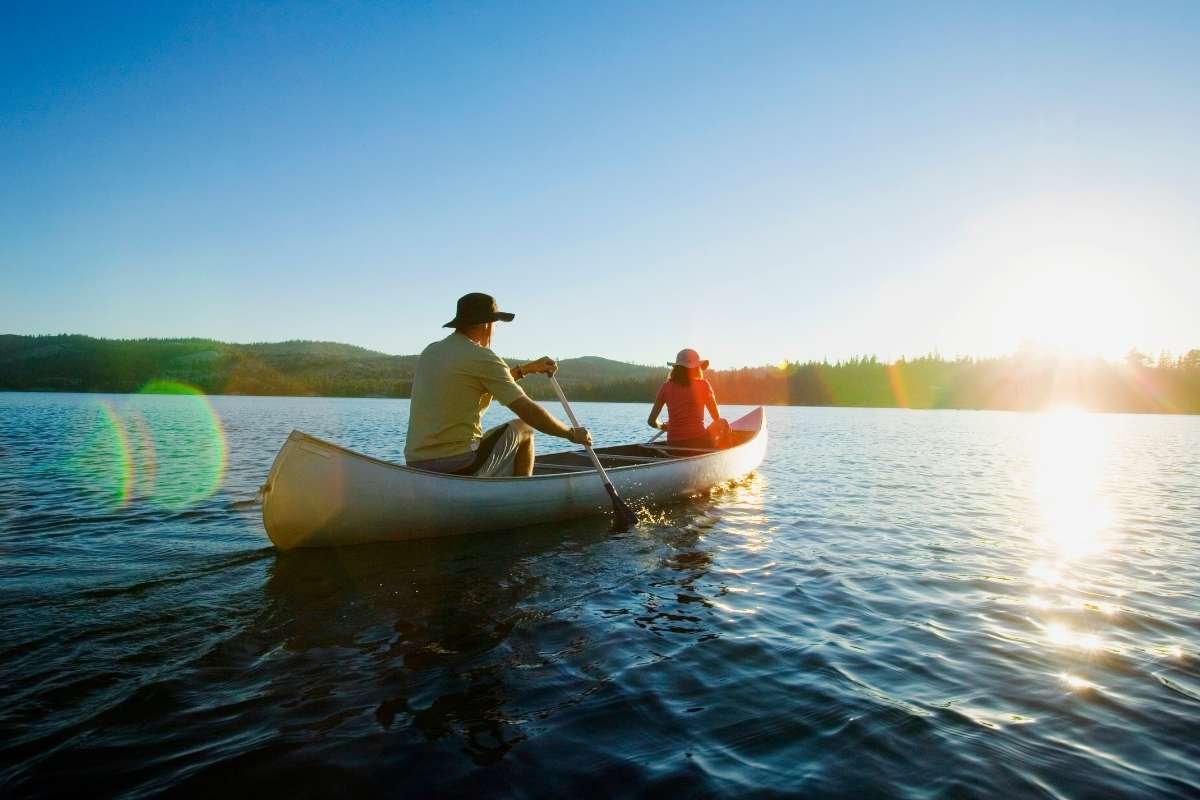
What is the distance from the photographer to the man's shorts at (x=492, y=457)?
24.2ft

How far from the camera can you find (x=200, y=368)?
131 metres

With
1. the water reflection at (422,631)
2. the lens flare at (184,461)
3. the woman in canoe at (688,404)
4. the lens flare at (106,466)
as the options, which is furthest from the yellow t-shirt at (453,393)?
the lens flare at (106,466)

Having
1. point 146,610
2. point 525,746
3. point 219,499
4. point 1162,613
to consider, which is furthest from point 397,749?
point 219,499

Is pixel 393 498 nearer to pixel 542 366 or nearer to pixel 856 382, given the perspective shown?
pixel 542 366

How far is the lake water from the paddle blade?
22 centimetres

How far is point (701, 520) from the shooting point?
381 inches

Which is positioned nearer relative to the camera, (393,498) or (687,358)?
(393,498)

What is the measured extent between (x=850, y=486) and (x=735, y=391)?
6607 centimetres

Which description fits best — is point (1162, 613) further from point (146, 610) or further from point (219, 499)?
point (219, 499)

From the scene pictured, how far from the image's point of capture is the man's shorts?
7.37m

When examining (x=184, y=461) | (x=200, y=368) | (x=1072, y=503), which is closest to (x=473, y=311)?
(x=1072, y=503)

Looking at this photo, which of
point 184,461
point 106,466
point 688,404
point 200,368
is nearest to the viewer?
point 688,404

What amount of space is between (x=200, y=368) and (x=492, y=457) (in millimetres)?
147346

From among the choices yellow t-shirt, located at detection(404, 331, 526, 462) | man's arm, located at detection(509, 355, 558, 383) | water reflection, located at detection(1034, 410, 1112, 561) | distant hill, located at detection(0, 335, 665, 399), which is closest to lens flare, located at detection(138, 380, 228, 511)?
yellow t-shirt, located at detection(404, 331, 526, 462)
